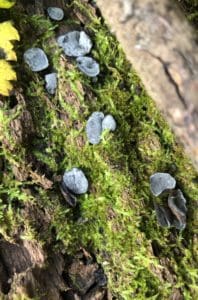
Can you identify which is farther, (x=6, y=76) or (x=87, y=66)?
(x=87, y=66)

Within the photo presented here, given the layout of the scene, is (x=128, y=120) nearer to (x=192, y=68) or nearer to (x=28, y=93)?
(x=28, y=93)

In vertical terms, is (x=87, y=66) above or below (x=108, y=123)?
above

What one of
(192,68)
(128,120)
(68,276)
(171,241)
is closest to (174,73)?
(192,68)

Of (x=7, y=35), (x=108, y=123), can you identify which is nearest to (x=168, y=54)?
(x=108, y=123)

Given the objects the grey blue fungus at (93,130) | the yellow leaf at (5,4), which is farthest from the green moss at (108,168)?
the yellow leaf at (5,4)

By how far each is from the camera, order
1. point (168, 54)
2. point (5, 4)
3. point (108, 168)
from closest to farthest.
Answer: point (168, 54) < point (5, 4) < point (108, 168)

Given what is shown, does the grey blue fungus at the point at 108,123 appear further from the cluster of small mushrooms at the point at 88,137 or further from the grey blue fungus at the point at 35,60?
the grey blue fungus at the point at 35,60

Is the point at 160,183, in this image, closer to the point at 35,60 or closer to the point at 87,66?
the point at 87,66
